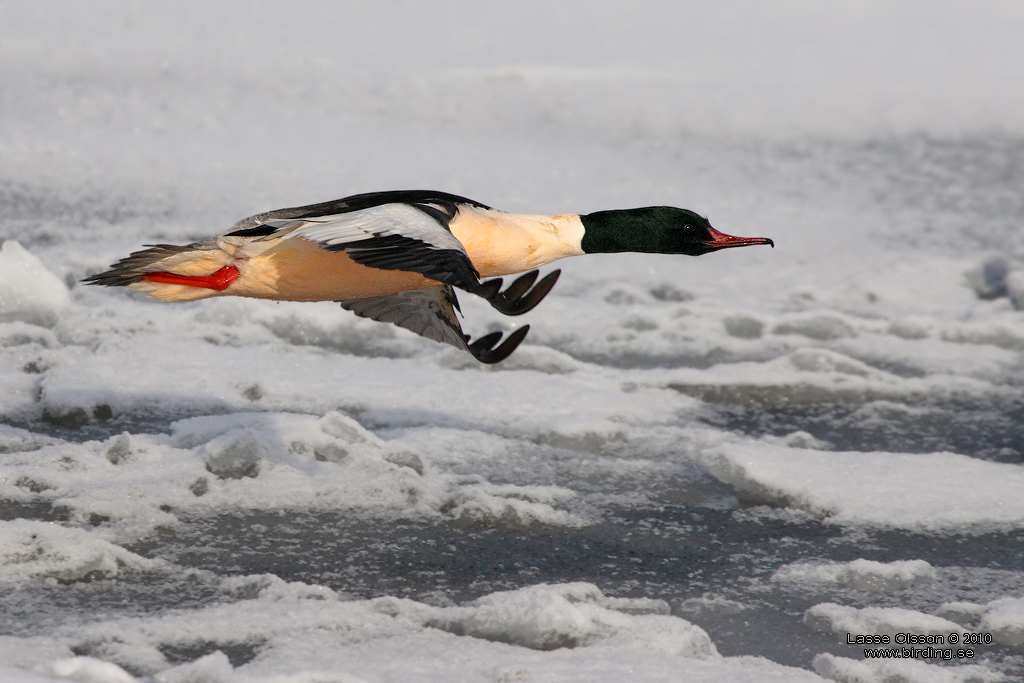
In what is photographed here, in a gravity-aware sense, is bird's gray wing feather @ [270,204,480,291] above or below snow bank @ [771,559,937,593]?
above

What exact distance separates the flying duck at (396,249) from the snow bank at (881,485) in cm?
82

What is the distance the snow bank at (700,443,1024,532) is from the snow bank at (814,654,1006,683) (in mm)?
869

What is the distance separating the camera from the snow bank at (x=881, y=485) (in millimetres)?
3799

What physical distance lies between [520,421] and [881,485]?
1.32 meters

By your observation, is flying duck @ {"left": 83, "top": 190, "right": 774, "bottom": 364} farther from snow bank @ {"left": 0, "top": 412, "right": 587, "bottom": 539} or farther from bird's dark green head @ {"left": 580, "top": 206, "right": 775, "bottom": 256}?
snow bank @ {"left": 0, "top": 412, "right": 587, "bottom": 539}

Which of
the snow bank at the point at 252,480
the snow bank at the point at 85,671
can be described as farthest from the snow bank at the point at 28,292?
the snow bank at the point at 85,671

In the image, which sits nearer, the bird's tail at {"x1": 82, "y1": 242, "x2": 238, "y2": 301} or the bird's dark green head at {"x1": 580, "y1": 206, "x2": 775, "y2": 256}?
the bird's tail at {"x1": 82, "y1": 242, "x2": 238, "y2": 301}

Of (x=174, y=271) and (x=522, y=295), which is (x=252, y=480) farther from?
(x=522, y=295)

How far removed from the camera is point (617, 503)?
150 inches

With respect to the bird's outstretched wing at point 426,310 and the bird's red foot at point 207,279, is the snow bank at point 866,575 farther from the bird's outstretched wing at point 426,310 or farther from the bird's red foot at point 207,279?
the bird's red foot at point 207,279

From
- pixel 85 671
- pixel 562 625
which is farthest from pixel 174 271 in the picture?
pixel 562 625

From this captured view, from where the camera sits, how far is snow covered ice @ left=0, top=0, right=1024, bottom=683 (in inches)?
117

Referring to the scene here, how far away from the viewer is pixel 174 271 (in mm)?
3301

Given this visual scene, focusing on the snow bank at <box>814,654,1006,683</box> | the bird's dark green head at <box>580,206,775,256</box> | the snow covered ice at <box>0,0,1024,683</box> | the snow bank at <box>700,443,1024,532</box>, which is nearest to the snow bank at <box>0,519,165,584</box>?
the snow covered ice at <box>0,0,1024,683</box>
